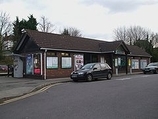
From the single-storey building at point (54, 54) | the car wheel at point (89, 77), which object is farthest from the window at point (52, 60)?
the car wheel at point (89, 77)

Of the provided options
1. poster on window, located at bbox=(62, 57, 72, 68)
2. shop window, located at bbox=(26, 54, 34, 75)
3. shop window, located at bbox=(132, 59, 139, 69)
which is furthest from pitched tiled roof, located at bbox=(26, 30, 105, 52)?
shop window, located at bbox=(132, 59, 139, 69)

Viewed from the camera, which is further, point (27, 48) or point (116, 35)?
point (116, 35)

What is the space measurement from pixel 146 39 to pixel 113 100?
6300cm

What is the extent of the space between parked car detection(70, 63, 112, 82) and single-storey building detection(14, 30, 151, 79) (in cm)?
424

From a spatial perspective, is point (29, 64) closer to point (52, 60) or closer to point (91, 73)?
point (52, 60)

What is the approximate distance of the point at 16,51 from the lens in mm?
30469

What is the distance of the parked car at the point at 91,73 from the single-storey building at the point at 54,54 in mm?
4242

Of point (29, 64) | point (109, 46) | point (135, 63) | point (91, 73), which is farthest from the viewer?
point (135, 63)

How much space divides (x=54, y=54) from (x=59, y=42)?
7.26 feet

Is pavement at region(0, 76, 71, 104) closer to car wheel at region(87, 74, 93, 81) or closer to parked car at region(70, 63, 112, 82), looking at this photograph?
parked car at region(70, 63, 112, 82)

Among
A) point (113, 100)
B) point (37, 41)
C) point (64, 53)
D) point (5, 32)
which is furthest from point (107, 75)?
point (5, 32)

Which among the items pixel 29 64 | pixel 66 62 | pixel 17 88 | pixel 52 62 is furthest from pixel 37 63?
pixel 17 88

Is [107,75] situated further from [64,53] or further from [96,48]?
[96,48]

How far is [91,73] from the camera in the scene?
22.9 m
